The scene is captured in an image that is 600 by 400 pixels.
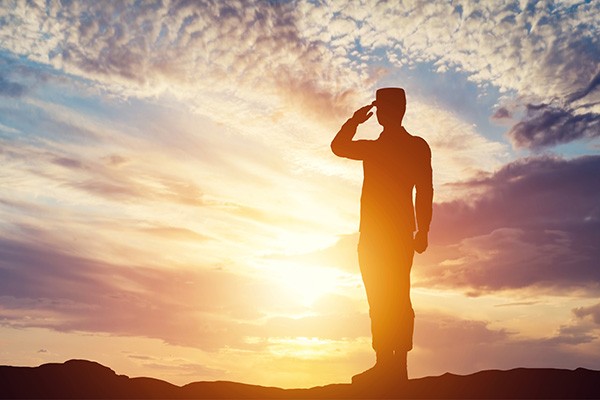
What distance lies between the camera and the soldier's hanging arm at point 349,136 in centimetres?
1196

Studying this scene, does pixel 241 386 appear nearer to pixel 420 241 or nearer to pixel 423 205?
pixel 420 241

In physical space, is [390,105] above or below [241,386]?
above

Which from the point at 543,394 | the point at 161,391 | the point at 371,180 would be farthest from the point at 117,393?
the point at 543,394

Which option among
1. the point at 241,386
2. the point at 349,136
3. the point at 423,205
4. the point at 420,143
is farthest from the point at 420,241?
the point at 241,386

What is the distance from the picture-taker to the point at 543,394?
12867 millimetres

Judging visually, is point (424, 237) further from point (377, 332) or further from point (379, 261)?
point (377, 332)

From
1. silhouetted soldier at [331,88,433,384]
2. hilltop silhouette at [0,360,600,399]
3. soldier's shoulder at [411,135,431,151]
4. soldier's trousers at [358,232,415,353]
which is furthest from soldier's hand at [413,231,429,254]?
hilltop silhouette at [0,360,600,399]

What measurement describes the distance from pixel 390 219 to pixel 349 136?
189 centimetres

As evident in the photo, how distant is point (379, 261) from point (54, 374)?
7944mm

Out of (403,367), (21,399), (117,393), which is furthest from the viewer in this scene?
(117,393)

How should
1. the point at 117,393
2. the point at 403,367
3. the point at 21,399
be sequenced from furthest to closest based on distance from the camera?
1. the point at 117,393
2. the point at 21,399
3. the point at 403,367

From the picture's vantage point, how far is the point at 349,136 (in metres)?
12.0

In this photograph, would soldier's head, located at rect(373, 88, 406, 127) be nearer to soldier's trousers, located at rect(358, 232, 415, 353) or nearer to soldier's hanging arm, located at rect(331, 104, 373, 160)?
soldier's hanging arm, located at rect(331, 104, 373, 160)

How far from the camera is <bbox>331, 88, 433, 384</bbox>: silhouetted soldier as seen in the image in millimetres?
11344
